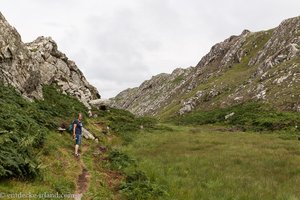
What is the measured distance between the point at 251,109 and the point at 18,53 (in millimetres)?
32933

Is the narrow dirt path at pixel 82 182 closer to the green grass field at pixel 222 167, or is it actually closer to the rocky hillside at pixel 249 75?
the green grass field at pixel 222 167

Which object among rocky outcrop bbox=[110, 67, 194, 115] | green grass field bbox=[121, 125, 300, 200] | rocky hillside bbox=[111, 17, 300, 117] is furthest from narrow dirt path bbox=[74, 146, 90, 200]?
rocky outcrop bbox=[110, 67, 194, 115]

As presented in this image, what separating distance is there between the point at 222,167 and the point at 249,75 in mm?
64284

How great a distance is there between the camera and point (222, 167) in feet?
69.2

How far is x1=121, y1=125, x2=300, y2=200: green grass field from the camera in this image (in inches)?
627

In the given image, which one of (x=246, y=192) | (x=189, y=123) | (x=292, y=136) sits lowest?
(x=246, y=192)

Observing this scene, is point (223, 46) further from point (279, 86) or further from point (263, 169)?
point (263, 169)

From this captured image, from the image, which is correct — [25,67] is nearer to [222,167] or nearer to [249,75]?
[222,167]

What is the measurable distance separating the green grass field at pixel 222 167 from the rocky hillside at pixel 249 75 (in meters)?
22.3

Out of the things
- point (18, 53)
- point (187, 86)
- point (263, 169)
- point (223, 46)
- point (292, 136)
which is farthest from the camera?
point (223, 46)

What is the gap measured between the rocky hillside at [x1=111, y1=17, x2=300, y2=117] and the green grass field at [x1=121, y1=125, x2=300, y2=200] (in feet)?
73.2

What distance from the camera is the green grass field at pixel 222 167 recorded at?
627 inches

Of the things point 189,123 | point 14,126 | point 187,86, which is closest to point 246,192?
point 14,126

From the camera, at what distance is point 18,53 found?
126 ft
